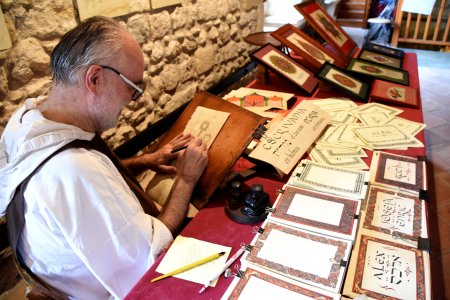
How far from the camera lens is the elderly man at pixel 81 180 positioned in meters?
0.91

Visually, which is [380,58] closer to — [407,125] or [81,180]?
[407,125]

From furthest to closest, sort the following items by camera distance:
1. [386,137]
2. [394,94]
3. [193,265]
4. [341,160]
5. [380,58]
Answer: [380,58]
[394,94]
[386,137]
[341,160]
[193,265]

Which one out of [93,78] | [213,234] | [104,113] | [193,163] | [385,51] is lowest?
[213,234]

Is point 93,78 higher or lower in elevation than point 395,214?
higher

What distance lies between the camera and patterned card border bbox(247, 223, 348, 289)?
850 millimetres

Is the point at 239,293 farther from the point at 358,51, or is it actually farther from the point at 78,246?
the point at 358,51

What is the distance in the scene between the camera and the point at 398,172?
129 cm

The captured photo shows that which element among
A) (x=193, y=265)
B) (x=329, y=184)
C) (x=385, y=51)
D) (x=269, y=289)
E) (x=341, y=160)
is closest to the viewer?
(x=269, y=289)

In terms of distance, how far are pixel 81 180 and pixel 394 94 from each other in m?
1.83

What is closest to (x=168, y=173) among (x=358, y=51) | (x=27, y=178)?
(x=27, y=178)

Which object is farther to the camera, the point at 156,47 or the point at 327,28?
the point at 327,28

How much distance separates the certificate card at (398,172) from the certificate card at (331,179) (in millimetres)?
74

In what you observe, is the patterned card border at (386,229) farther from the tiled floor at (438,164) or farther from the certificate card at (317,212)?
the tiled floor at (438,164)

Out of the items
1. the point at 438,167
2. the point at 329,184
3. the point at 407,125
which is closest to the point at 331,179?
the point at 329,184
